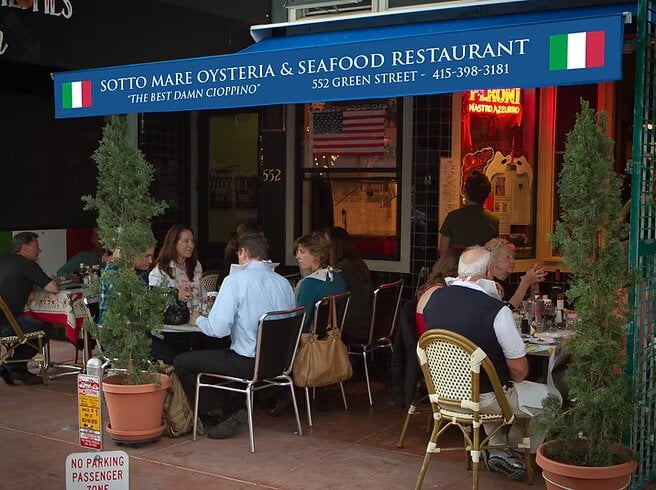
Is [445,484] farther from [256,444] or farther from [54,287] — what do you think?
[54,287]

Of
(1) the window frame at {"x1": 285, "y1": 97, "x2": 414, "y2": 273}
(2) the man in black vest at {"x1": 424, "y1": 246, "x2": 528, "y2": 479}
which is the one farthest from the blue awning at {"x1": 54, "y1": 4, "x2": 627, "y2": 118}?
(1) the window frame at {"x1": 285, "y1": 97, "x2": 414, "y2": 273}

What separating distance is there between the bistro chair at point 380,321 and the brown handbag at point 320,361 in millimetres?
796

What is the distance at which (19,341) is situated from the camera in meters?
8.46

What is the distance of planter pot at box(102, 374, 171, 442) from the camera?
6.49m

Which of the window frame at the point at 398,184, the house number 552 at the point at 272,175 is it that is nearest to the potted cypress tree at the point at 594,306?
the window frame at the point at 398,184

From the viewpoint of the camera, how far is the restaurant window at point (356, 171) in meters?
10.0

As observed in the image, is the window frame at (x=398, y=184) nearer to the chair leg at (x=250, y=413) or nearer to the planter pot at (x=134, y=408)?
the chair leg at (x=250, y=413)

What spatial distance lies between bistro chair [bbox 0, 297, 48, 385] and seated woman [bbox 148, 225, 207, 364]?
1.41m

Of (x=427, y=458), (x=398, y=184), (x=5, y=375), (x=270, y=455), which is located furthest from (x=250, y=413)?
(x=398, y=184)

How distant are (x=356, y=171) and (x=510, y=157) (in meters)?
1.62

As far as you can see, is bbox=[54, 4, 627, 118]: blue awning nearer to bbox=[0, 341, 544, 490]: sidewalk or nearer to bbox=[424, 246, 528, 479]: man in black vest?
bbox=[424, 246, 528, 479]: man in black vest

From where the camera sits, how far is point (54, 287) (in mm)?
8664

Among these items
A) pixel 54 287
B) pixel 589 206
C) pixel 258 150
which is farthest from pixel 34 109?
pixel 589 206

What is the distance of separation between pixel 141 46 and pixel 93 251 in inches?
91.4
